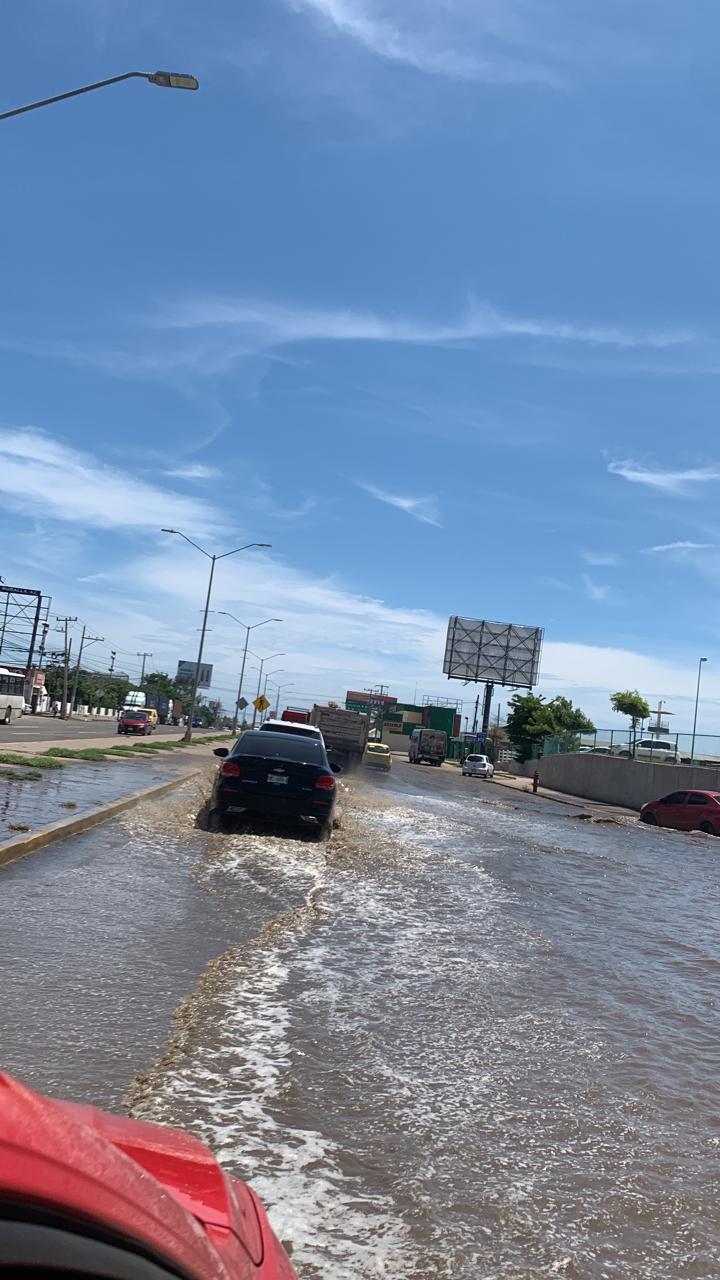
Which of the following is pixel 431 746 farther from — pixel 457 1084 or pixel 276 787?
pixel 457 1084

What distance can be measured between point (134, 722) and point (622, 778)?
29.2 metres

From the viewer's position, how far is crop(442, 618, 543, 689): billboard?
8844 centimetres

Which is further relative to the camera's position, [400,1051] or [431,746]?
[431,746]

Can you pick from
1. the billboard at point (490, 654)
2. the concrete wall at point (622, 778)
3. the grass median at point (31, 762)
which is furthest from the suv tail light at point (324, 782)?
the billboard at point (490, 654)

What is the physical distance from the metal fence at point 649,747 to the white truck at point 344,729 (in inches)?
494

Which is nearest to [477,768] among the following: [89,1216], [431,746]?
[431,746]

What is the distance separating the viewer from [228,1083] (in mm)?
4832

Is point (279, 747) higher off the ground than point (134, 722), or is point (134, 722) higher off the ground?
point (279, 747)

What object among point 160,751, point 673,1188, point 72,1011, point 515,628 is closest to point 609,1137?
point 673,1188

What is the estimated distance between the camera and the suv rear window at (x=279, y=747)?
1402 centimetres

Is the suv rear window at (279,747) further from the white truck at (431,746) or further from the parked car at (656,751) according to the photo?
the white truck at (431,746)

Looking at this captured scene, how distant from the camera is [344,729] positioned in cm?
4822

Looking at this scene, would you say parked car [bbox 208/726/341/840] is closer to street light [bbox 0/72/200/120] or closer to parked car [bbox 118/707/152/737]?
street light [bbox 0/72/200/120]

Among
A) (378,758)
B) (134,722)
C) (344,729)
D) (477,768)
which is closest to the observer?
(344,729)
